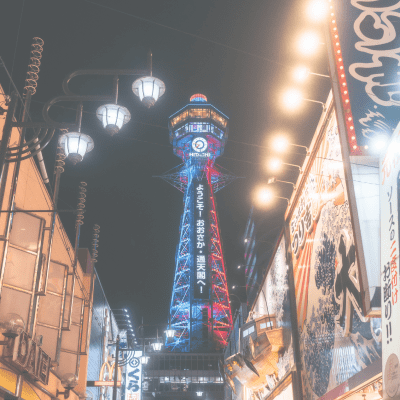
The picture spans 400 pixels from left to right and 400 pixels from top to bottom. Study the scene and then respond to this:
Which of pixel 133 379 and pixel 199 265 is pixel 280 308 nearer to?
pixel 133 379

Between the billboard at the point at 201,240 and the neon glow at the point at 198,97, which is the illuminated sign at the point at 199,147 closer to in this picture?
the billboard at the point at 201,240

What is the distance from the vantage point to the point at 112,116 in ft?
33.0

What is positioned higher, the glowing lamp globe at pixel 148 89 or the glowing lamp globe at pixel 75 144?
the glowing lamp globe at pixel 148 89

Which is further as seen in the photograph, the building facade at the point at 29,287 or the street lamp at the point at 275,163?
the street lamp at the point at 275,163

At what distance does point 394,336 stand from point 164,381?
73.7 m

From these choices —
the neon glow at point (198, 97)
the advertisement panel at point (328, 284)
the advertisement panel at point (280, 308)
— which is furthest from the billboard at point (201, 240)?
the advertisement panel at point (328, 284)

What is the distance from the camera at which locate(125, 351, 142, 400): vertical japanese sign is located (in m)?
29.6

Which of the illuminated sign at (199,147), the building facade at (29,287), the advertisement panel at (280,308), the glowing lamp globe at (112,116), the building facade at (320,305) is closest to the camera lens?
the building facade at (320,305)

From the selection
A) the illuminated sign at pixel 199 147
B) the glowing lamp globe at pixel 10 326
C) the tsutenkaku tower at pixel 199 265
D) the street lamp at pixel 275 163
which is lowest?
the glowing lamp globe at pixel 10 326

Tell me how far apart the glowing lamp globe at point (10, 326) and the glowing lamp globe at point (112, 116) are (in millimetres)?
4880

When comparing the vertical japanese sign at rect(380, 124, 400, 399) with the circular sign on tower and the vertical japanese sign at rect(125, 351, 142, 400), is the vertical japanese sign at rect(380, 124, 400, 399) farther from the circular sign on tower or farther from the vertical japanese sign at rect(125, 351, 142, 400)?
the circular sign on tower

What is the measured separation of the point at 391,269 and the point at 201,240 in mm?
Result: 64656

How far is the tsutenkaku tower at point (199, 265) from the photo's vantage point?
67562 millimetres

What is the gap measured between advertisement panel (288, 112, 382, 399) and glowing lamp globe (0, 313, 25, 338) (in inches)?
277
